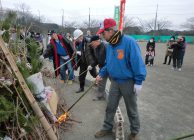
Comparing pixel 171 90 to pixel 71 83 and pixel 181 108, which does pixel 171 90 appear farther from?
pixel 71 83

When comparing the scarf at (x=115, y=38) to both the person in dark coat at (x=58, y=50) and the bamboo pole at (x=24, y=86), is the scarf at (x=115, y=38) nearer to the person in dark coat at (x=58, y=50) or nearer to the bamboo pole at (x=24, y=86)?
the bamboo pole at (x=24, y=86)

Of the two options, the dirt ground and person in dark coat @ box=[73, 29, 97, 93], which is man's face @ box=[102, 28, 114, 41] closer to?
the dirt ground

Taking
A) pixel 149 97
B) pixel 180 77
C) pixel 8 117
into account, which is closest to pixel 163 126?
pixel 149 97

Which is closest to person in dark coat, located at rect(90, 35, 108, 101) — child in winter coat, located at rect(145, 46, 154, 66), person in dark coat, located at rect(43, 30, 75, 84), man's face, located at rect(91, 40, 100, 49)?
man's face, located at rect(91, 40, 100, 49)

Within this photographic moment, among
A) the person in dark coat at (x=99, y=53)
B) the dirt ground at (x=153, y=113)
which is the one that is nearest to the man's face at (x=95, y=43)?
the person in dark coat at (x=99, y=53)

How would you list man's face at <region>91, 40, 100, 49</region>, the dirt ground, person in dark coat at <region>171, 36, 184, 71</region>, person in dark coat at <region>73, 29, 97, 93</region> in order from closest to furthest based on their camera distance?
the dirt ground < man's face at <region>91, 40, 100, 49</region> < person in dark coat at <region>73, 29, 97, 93</region> < person in dark coat at <region>171, 36, 184, 71</region>

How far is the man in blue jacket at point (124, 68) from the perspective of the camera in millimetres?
3449

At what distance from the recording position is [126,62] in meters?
3.53

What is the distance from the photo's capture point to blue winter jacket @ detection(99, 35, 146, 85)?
3.43 m

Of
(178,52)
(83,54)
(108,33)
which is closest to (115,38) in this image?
(108,33)

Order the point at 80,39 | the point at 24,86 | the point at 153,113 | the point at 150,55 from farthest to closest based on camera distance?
the point at 150,55
the point at 80,39
the point at 153,113
the point at 24,86

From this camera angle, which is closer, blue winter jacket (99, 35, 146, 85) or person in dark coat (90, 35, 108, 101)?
blue winter jacket (99, 35, 146, 85)

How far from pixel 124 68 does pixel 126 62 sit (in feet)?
0.31

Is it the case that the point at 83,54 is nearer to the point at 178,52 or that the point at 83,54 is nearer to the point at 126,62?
the point at 126,62
